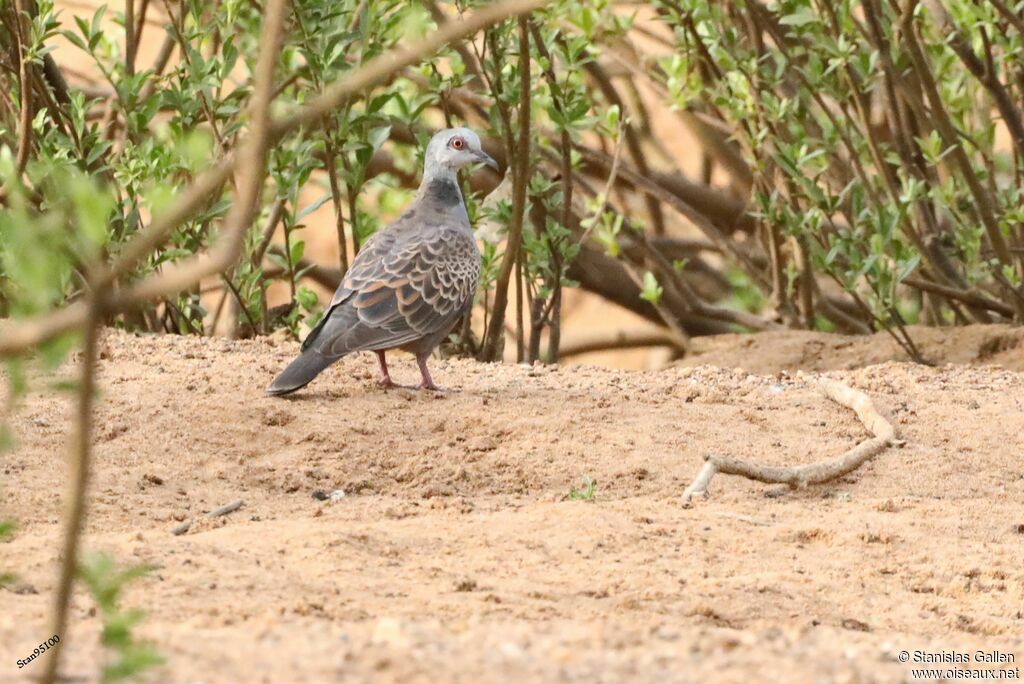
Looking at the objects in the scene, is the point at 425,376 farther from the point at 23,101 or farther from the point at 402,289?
the point at 23,101

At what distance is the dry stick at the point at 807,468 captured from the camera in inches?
194

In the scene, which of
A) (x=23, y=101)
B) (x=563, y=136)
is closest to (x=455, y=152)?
(x=563, y=136)

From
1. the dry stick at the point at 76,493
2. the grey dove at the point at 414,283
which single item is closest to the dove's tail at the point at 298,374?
the grey dove at the point at 414,283

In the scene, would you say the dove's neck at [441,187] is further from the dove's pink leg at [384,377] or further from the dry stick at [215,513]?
the dry stick at [215,513]

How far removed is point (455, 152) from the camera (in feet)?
22.9

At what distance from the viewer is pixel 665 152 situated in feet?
36.7

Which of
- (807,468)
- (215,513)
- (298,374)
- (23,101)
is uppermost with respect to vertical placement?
(23,101)

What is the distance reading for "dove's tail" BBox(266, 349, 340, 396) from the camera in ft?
18.2

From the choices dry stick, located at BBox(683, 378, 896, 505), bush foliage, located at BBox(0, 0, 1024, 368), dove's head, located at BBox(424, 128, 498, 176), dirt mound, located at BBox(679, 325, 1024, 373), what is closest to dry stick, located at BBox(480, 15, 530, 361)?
bush foliage, located at BBox(0, 0, 1024, 368)

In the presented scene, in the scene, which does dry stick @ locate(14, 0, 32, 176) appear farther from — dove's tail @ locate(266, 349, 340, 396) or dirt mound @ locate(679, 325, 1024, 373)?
dirt mound @ locate(679, 325, 1024, 373)

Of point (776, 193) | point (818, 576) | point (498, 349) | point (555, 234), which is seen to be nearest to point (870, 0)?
point (776, 193)

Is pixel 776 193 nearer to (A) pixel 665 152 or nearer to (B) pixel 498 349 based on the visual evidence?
(B) pixel 498 349

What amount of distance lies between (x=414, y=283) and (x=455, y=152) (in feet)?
3.04

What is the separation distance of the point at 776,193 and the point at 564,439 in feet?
9.51
